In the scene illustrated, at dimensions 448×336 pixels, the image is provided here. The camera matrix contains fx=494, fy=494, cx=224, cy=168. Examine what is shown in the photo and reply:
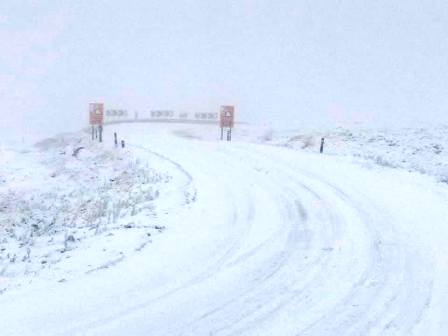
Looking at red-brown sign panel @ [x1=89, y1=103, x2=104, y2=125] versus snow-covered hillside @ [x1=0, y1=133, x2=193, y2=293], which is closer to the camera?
snow-covered hillside @ [x1=0, y1=133, x2=193, y2=293]

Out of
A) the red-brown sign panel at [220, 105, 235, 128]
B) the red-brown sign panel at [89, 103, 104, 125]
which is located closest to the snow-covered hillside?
the red-brown sign panel at [89, 103, 104, 125]

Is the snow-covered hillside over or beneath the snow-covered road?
beneath

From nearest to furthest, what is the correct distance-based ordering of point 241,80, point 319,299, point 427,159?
point 319,299 → point 427,159 → point 241,80

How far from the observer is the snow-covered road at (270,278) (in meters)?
6.18

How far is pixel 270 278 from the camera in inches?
305

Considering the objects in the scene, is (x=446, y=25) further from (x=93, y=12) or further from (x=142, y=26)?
(x=93, y=12)

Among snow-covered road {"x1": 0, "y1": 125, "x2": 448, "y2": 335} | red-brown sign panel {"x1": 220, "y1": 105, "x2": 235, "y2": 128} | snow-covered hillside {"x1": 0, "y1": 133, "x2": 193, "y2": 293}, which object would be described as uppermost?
red-brown sign panel {"x1": 220, "y1": 105, "x2": 235, "y2": 128}

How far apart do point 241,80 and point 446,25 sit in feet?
134

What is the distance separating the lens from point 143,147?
29672mm

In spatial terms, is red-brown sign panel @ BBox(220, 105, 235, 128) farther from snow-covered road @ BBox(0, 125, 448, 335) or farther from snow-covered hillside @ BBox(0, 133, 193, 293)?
snow-covered road @ BBox(0, 125, 448, 335)

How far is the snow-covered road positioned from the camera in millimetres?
6184

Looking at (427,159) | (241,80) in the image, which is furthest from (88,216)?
(241,80)

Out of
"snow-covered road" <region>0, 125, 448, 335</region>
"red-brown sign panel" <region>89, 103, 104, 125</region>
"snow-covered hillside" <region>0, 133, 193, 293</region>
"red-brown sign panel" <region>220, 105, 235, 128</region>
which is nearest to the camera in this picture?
Answer: "snow-covered road" <region>0, 125, 448, 335</region>

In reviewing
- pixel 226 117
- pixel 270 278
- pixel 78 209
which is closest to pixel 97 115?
pixel 226 117
